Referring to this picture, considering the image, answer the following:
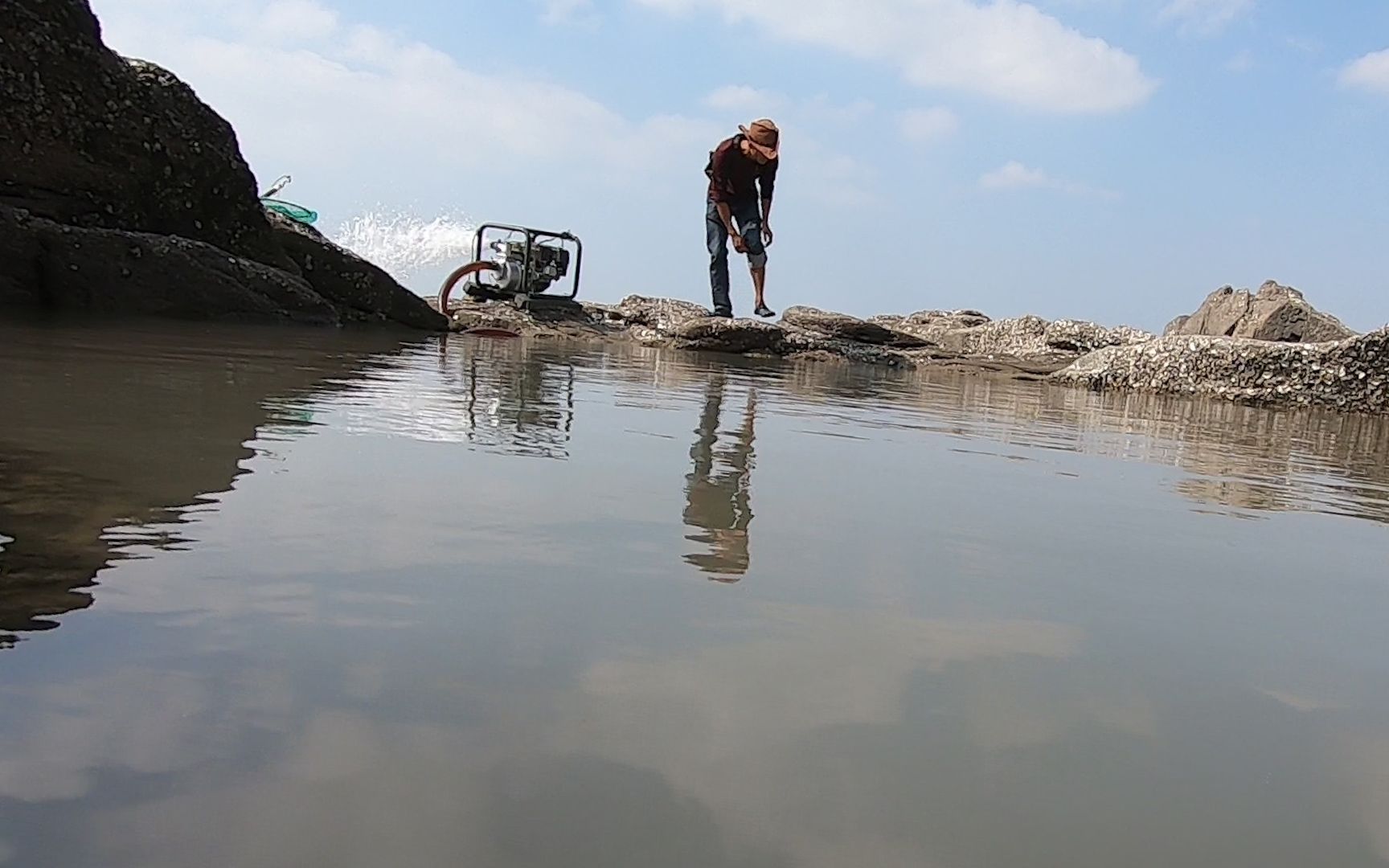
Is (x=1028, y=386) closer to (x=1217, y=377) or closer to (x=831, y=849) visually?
(x=1217, y=377)

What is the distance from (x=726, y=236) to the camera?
31.6 feet

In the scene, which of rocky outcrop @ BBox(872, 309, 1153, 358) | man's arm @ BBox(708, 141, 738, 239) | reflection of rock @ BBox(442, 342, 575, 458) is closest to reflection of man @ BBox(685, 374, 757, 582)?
reflection of rock @ BBox(442, 342, 575, 458)

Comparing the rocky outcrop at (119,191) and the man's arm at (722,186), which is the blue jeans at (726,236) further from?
the rocky outcrop at (119,191)

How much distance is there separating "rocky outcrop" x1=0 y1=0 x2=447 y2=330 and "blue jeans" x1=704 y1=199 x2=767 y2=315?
3418 millimetres

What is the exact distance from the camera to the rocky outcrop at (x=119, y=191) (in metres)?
6.00

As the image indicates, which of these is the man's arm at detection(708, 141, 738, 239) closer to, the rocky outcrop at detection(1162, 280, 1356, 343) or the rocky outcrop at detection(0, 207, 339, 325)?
the rocky outcrop at detection(0, 207, 339, 325)

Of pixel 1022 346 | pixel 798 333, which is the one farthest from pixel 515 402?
pixel 1022 346

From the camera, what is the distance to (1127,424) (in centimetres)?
479

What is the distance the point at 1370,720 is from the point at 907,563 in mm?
674

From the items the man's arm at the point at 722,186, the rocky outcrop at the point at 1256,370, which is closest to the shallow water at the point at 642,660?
the rocky outcrop at the point at 1256,370

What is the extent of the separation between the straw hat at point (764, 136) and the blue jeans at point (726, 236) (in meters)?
0.51

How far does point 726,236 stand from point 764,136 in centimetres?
97

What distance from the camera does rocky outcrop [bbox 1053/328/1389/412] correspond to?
6922 millimetres

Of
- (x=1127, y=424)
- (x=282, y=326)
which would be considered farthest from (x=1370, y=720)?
(x=282, y=326)
